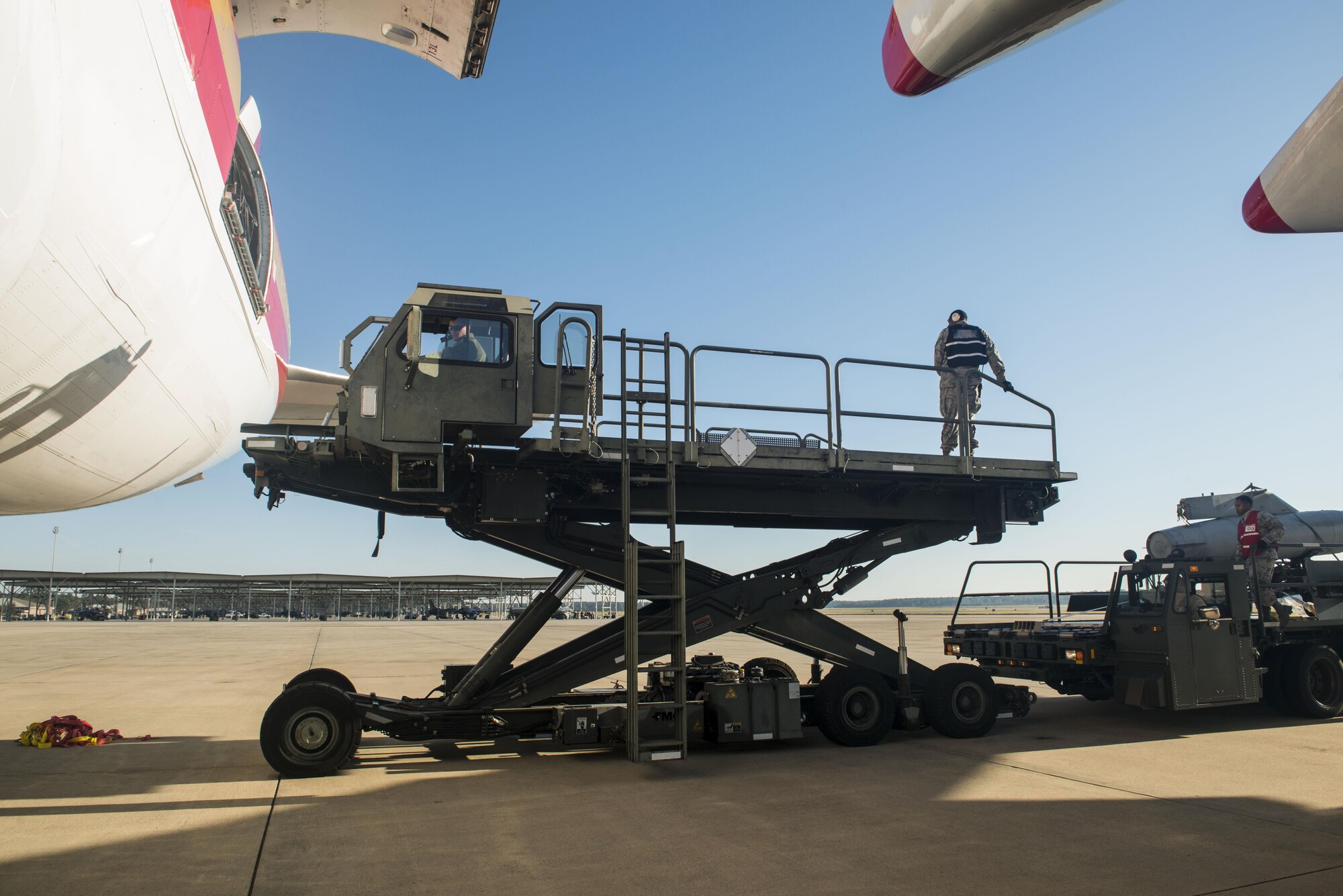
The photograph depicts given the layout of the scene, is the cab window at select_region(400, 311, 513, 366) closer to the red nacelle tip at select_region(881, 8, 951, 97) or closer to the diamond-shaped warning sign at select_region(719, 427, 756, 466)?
the diamond-shaped warning sign at select_region(719, 427, 756, 466)

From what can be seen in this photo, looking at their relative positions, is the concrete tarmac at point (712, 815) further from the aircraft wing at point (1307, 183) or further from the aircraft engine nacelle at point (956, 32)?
the aircraft engine nacelle at point (956, 32)

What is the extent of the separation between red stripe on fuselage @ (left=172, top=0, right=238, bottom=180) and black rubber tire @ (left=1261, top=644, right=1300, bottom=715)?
46.4 ft

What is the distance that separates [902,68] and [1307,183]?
94.5 inches

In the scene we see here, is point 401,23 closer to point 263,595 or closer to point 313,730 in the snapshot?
point 313,730

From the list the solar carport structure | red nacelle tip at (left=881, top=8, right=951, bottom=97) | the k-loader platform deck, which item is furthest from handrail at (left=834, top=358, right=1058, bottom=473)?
the solar carport structure

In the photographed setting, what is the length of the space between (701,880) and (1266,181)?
16.8 ft

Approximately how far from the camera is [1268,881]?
520cm

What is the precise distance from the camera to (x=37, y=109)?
502cm

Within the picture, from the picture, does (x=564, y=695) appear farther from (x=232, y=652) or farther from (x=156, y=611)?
(x=156, y=611)

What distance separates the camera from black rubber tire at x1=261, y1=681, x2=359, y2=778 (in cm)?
817

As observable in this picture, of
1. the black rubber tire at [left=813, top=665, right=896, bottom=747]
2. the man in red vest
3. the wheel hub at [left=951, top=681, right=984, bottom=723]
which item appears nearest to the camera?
the black rubber tire at [left=813, top=665, right=896, bottom=747]

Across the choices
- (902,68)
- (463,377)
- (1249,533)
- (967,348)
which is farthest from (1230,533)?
(902,68)

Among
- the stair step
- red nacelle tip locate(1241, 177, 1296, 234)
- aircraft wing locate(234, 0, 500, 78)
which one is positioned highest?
aircraft wing locate(234, 0, 500, 78)

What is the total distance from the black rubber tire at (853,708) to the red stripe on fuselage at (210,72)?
8485 mm
